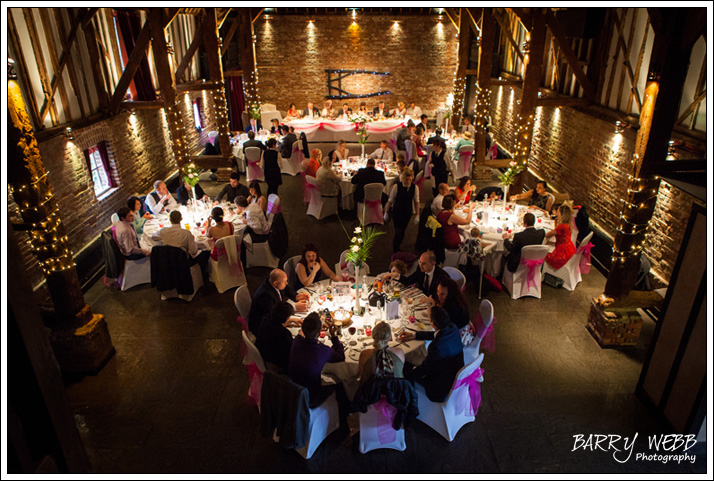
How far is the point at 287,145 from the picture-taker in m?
11.2

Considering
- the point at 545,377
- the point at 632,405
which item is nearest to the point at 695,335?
the point at 632,405

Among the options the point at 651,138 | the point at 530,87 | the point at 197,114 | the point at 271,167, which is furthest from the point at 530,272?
the point at 197,114

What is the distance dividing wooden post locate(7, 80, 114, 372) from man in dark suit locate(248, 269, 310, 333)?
179 centimetres

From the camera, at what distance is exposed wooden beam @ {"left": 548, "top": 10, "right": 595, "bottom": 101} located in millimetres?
8008

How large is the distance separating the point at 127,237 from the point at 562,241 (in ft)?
19.4

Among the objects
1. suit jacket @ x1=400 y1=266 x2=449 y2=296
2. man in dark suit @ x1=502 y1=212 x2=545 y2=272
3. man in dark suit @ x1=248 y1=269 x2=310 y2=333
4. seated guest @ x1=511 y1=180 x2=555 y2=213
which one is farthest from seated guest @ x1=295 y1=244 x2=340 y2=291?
seated guest @ x1=511 y1=180 x2=555 y2=213

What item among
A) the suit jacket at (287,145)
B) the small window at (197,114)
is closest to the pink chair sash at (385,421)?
the suit jacket at (287,145)

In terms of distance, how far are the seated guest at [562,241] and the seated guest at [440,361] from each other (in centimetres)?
302

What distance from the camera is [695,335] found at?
149 inches

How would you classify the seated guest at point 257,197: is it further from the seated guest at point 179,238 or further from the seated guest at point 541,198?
the seated guest at point 541,198

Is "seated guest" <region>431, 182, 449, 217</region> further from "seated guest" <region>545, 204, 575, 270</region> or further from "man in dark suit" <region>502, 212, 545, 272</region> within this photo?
"seated guest" <region>545, 204, 575, 270</region>

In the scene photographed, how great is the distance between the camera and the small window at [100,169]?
8.07 metres

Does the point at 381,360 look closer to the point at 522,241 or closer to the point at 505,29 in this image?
the point at 522,241

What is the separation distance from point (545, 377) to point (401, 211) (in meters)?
3.29
